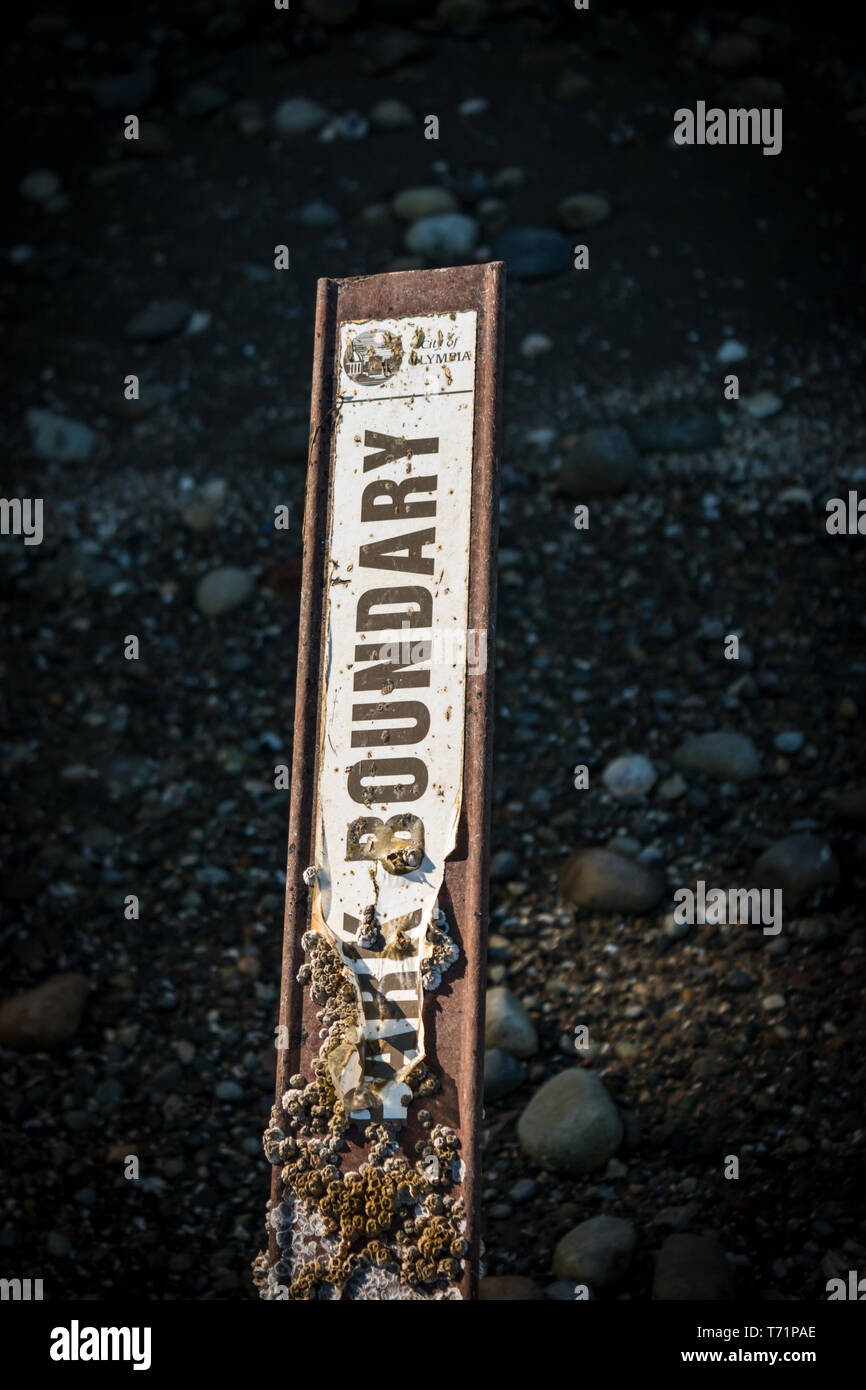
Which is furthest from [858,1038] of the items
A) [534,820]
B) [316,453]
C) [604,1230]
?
[316,453]

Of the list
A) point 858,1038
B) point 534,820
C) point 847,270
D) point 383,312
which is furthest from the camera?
point 847,270

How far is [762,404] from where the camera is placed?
8.63 m

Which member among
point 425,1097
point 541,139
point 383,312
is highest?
point 541,139

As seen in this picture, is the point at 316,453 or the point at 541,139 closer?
the point at 316,453

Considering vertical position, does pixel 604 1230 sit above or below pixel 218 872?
below

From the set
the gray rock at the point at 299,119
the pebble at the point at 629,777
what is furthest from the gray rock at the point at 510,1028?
the gray rock at the point at 299,119

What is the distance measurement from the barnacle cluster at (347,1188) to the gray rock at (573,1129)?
1977 mm

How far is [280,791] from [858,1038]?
3019 mm

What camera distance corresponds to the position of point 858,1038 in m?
6.30

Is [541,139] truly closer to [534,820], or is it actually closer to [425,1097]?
[534,820]

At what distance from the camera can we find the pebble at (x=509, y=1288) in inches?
222

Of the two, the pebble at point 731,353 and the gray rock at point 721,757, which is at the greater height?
the pebble at point 731,353

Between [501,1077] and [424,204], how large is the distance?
226 inches

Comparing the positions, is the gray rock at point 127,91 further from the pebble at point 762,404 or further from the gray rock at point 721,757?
the gray rock at point 721,757
